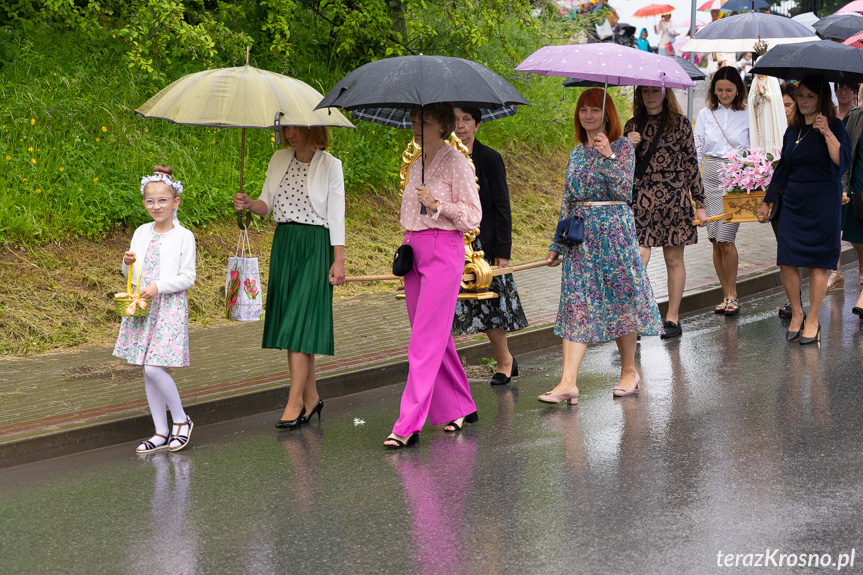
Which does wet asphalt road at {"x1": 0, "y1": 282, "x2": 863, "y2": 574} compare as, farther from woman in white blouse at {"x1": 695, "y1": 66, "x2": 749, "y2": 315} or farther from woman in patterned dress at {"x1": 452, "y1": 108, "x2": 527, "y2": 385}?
woman in white blouse at {"x1": 695, "y1": 66, "x2": 749, "y2": 315}

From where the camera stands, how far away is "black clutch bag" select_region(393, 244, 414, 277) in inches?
244

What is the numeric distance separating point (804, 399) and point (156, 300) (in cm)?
410

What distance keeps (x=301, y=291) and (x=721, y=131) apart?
5111 mm

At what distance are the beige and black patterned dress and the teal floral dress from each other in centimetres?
212

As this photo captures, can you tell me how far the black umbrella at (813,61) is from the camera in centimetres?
810

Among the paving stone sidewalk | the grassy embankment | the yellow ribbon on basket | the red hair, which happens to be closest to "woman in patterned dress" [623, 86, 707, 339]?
the paving stone sidewalk

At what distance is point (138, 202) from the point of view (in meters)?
10.8

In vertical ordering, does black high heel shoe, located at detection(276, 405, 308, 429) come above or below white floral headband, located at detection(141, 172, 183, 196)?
below

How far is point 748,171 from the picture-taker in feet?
30.7

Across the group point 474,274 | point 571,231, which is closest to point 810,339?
point 571,231

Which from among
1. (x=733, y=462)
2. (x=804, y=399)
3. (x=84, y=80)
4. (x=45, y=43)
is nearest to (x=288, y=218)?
(x=733, y=462)

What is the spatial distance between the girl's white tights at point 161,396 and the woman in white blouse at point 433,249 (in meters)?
1.29

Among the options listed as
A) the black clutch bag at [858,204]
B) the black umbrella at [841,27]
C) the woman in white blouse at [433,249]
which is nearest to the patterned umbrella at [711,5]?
the black umbrella at [841,27]

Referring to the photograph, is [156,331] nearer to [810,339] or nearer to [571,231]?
[571,231]
